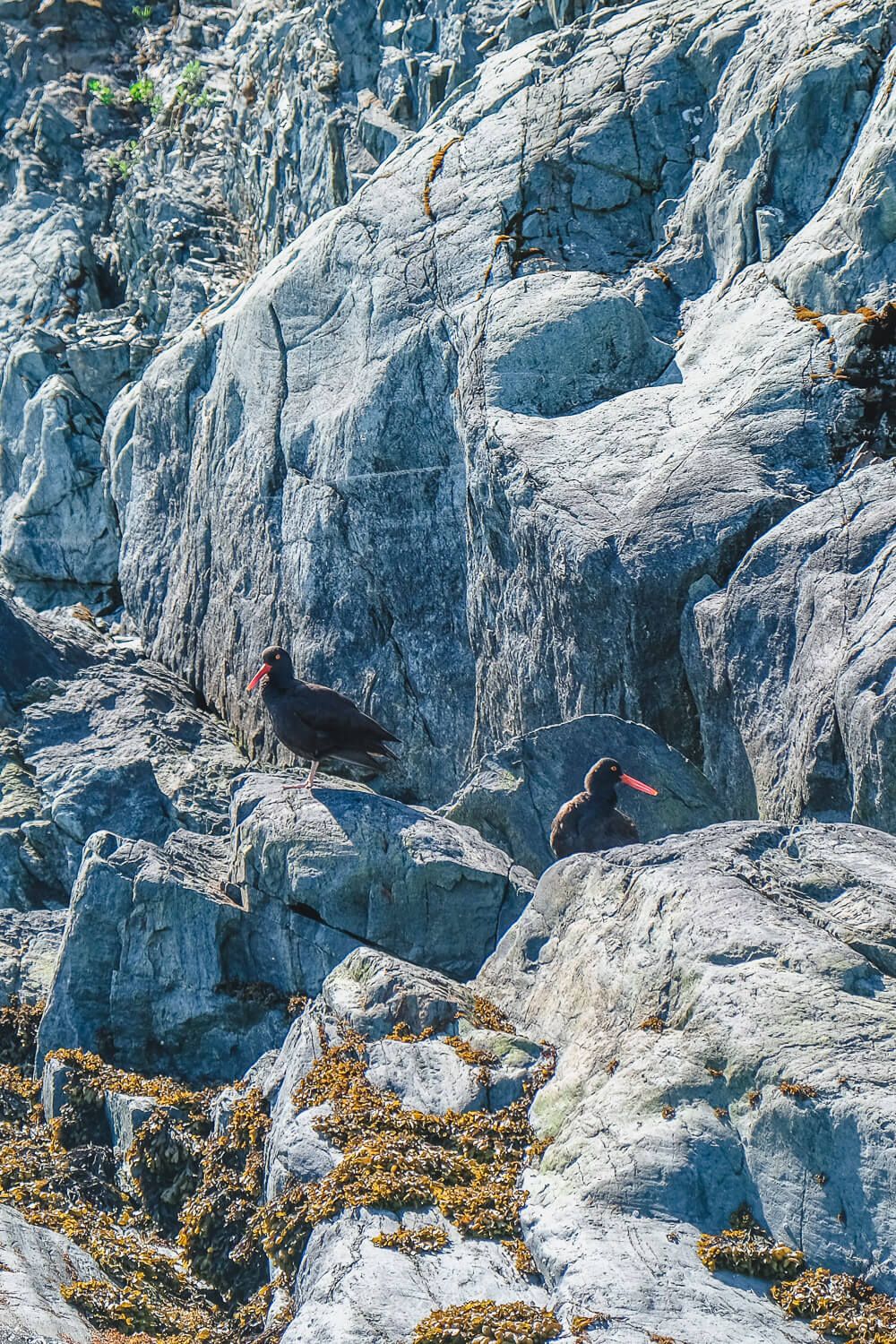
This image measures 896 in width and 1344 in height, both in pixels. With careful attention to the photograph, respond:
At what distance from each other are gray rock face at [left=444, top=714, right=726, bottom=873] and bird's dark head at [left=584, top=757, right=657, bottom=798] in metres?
0.90

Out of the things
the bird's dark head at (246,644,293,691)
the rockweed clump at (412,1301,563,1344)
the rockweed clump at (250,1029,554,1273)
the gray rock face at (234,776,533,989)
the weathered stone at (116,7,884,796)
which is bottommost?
the rockweed clump at (412,1301,563,1344)

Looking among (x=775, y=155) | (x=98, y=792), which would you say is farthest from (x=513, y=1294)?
(x=775, y=155)

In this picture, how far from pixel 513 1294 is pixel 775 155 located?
55.6 ft

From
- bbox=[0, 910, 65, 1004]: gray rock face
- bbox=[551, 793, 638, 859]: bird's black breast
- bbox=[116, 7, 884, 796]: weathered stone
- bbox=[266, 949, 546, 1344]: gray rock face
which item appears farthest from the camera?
bbox=[116, 7, 884, 796]: weathered stone

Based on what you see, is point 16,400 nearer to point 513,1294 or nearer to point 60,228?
point 60,228

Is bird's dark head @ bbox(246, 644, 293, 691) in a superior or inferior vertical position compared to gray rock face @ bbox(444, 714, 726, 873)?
superior

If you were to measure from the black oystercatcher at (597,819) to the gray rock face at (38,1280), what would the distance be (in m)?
6.85

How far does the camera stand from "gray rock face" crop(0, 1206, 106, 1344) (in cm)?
982

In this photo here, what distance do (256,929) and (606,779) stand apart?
172 inches

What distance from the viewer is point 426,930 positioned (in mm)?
15445

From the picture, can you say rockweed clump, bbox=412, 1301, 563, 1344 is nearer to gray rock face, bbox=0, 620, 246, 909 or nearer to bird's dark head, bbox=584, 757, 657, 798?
bird's dark head, bbox=584, 757, 657, 798

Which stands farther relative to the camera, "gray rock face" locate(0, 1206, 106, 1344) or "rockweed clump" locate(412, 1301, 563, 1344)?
"gray rock face" locate(0, 1206, 106, 1344)

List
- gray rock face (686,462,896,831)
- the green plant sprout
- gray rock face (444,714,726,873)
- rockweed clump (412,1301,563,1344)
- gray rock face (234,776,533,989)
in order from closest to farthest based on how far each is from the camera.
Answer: rockweed clump (412,1301,563,1344) < gray rock face (686,462,896,831) < gray rock face (234,776,533,989) < gray rock face (444,714,726,873) < the green plant sprout

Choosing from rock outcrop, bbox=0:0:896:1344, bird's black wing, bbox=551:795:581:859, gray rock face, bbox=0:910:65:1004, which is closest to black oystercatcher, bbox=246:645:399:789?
rock outcrop, bbox=0:0:896:1344
